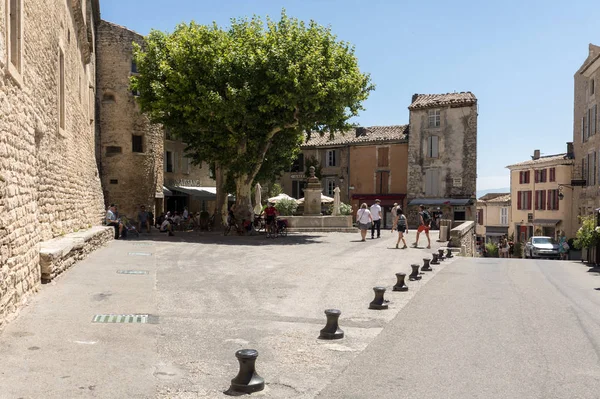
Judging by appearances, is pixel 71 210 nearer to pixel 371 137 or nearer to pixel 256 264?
pixel 256 264

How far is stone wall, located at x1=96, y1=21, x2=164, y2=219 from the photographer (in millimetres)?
34812

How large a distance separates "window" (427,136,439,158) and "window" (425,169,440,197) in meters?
1.38

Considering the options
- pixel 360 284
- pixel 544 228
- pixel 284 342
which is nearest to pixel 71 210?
pixel 360 284

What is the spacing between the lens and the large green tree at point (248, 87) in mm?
24016

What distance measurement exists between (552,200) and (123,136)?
111 feet

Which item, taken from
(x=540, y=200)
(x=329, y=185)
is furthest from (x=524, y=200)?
(x=329, y=185)

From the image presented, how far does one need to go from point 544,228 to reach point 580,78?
13.6m

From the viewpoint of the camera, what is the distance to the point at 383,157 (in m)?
52.1

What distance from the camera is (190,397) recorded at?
494cm

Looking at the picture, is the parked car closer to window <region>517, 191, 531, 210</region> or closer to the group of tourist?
the group of tourist

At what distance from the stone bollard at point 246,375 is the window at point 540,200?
48.6 m

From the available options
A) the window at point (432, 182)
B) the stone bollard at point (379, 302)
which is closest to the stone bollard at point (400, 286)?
the stone bollard at point (379, 302)

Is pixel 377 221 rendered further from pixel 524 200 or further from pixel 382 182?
pixel 524 200

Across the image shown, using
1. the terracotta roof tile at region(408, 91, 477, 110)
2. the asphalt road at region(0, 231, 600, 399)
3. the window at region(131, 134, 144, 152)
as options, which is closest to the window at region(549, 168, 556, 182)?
the terracotta roof tile at region(408, 91, 477, 110)
